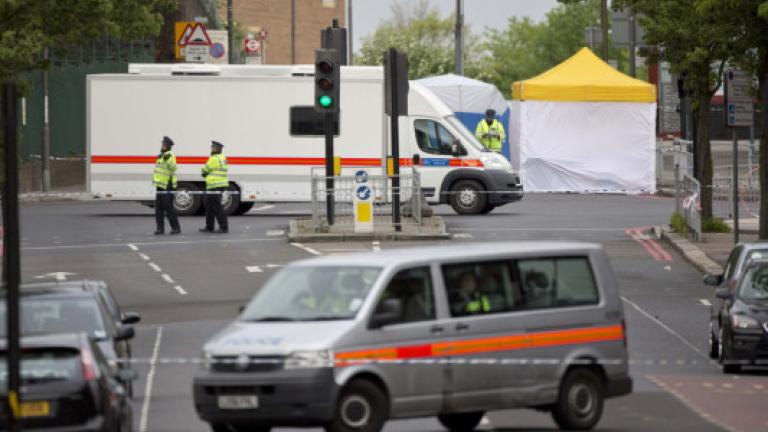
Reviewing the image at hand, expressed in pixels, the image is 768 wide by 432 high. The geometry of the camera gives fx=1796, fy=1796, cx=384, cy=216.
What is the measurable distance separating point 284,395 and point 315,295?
116cm

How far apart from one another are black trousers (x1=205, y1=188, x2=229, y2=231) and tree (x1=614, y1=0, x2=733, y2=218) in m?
8.59

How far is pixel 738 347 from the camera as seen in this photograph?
19750 millimetres

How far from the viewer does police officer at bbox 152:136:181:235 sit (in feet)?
113

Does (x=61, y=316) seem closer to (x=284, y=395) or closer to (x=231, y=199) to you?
(x=284, y=395)

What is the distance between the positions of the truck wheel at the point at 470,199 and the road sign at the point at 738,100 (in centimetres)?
1003

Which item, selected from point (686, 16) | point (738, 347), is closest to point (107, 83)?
A: point (686, 16)

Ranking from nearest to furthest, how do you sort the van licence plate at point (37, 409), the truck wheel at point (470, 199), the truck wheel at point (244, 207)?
the van licence plate at point (37, 409)
the truck wheel at point (470, 199)
the truck wheel at point (244, 207)

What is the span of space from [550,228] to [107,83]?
11.3m

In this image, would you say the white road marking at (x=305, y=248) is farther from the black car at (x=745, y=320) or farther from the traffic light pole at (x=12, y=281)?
the traffic light pole at (x=12, y=281)

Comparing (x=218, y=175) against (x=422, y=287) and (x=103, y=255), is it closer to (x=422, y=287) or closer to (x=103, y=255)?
(x=103, y=255)

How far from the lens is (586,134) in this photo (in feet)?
165

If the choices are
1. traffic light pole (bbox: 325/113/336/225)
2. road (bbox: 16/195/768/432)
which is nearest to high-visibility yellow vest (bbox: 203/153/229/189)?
road (bbox: 16/195/768/432)

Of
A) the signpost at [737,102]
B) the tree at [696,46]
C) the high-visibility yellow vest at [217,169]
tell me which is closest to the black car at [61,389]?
the tree at [696,46]

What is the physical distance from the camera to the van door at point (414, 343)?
1432 cm
